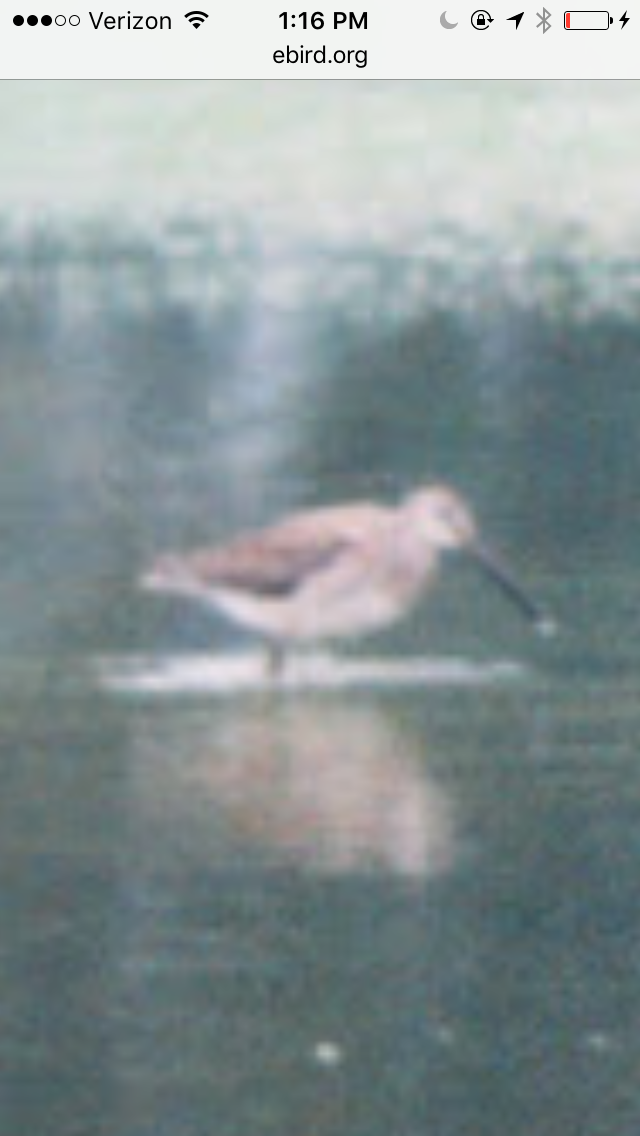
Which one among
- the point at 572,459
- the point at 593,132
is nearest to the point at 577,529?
the point at 572,459

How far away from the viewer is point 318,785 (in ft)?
13.0

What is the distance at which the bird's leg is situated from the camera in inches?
157

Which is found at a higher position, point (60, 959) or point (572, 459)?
point (572, 459)

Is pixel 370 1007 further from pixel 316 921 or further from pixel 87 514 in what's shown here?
pixel 87 514

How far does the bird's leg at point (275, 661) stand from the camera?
13.1 ft

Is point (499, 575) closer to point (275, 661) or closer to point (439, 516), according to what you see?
point (439, 516)

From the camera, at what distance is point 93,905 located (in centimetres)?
386

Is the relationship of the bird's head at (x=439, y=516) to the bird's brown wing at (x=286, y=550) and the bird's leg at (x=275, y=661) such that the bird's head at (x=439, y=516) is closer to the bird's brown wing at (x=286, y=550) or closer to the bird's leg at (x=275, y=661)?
the bird's brown wing at (x=286, y=550)

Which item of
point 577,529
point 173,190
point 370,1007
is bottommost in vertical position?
point 370,1007

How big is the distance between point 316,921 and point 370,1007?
97 mm
